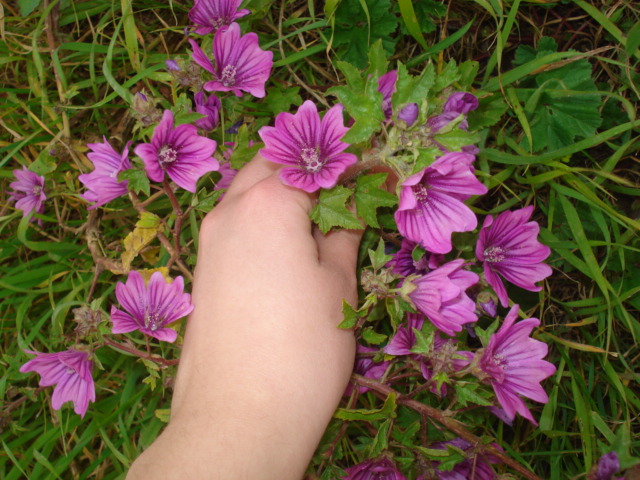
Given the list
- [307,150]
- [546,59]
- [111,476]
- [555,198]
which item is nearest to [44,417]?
[111,476]

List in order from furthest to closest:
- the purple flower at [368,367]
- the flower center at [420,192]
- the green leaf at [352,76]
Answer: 1. the purple flower at [368,367]
2. the flower center at [420,192]
3. the green leaf at [352,76]

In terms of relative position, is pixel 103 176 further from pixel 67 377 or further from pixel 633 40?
pixel 633 40

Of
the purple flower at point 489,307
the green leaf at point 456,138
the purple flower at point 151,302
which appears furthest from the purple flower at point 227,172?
the purple flower at point 489,307

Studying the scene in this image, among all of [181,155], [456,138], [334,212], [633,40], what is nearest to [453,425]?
[334,212]

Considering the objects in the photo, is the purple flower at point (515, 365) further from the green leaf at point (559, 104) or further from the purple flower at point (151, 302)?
the purple flower at point (151, 302)

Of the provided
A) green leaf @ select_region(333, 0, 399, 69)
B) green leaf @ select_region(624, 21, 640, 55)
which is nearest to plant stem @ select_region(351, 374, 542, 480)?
green leaf @ select_region(333, 0, 399, 69)

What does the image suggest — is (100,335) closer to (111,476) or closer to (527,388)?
(111,476)
